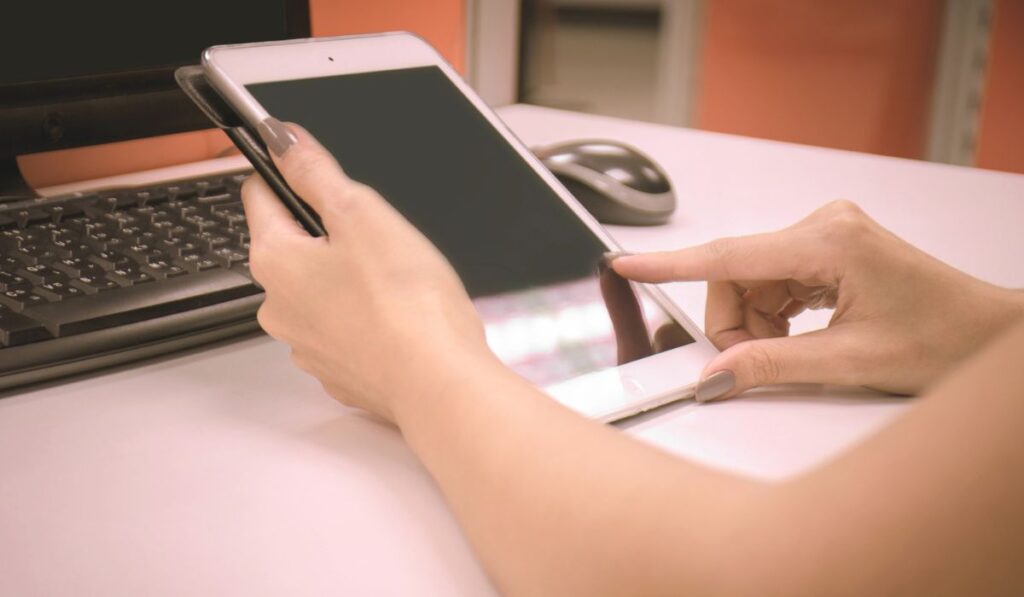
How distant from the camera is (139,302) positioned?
51 cm

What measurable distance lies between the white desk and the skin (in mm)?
21

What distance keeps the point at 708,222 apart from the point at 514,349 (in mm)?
347

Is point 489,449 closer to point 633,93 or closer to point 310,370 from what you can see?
point 310,370

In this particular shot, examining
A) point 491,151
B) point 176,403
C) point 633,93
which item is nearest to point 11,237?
point 176,403

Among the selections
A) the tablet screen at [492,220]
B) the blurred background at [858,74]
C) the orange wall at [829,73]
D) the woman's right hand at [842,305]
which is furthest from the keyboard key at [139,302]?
the orange wall at [829,73]

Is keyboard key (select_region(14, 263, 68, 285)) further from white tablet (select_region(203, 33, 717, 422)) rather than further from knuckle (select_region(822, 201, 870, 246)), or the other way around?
knuckle (select_region(822, 201, 870, 246))

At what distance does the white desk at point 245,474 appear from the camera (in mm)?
347

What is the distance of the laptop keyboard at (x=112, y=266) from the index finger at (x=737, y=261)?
0.22m

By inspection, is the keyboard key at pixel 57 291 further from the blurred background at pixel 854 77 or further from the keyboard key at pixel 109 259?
the blurred background at pixel 854 77

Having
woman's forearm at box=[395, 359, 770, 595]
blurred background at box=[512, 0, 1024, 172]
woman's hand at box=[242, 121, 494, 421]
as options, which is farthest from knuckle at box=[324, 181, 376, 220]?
blurred background at box=[512, 0, 1024, 172]

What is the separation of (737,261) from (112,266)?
1.11 ft

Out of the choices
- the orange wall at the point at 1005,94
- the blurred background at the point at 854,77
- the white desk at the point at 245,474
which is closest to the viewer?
the white desk at the point at 245,474

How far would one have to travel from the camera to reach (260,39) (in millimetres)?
773

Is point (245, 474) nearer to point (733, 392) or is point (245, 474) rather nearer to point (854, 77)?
point (733, 392)
